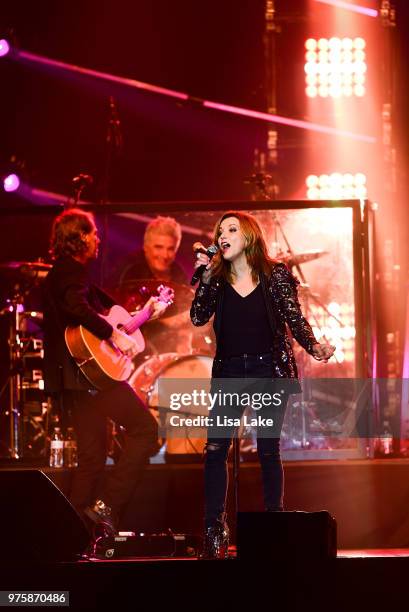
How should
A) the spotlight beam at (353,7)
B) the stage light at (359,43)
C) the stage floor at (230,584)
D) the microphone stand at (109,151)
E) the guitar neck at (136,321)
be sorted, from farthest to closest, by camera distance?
the stage light at (359,43) → the spotlight beam at (353,7) → the microphone stand at (109,151) → the guitar neck at (136,321) → the stage floor at (230,584)

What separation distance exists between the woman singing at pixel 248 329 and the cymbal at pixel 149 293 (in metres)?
1.96

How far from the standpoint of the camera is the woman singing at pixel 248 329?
5254 millimetres

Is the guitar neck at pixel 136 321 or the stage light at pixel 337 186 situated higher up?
the stage light at pixel 337 186

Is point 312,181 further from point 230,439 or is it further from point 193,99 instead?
point 230,439

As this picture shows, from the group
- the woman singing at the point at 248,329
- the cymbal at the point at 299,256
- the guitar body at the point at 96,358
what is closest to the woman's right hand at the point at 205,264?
the woman singing at the point at 248,329

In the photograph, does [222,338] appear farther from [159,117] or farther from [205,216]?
[159,117]

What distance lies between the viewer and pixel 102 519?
6074 mm

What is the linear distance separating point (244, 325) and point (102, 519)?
61.7 inches

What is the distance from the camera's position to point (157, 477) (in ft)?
22.2

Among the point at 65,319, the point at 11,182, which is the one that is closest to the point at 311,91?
the point at 11,182

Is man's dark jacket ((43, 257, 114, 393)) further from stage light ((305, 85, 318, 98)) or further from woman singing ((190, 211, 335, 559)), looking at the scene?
stage light ((305, 85, 318, 98))

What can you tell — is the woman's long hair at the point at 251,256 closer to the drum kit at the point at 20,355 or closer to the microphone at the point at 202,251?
the microphone at the point at 202,251

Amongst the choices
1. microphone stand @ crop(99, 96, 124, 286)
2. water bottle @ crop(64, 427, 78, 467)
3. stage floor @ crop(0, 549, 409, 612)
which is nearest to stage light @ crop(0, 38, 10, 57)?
microphone stand @ crop(99, 96, 124, 286)

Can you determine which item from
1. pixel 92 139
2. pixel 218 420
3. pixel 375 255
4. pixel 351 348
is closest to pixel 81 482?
pixel 218 420
